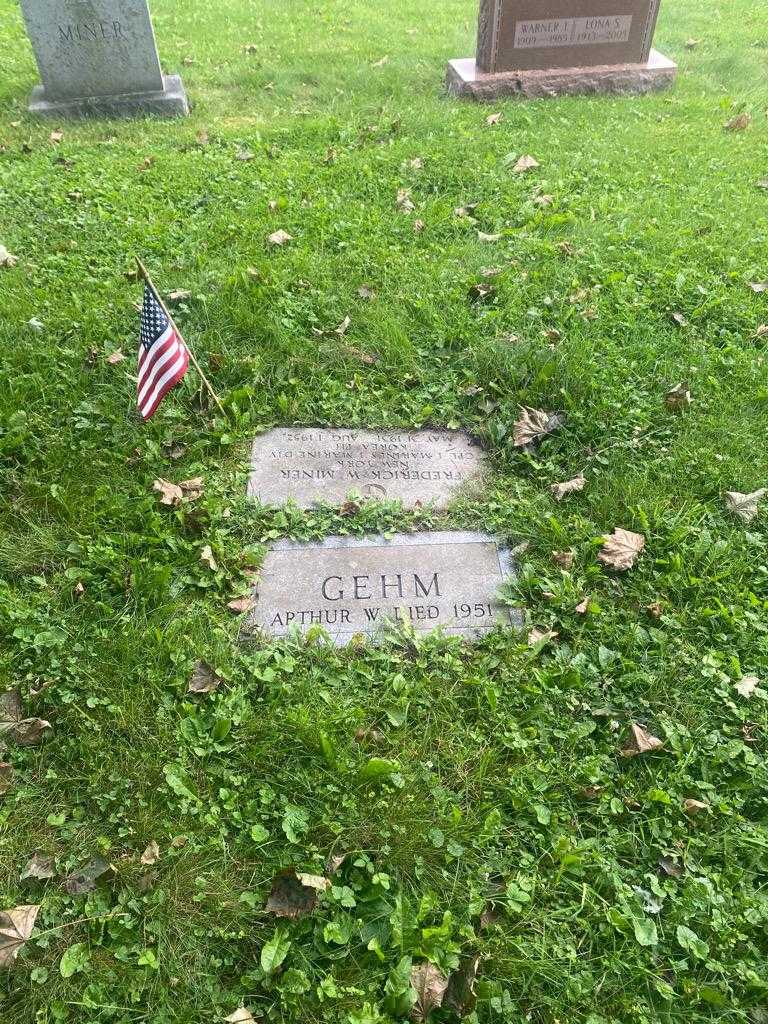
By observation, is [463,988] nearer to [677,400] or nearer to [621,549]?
[621,549]

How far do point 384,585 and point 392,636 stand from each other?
279 millimetres

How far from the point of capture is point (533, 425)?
388cm

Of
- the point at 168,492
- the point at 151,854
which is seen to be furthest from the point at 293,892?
the point at 168,492

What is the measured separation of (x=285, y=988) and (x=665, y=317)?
417cm

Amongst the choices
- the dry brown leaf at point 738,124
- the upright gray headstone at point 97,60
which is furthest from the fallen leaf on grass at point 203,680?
the dry brown leaf at point 738,124

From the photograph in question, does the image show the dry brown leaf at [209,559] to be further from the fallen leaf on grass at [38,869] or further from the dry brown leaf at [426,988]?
the dry brown leaf at [426,988]

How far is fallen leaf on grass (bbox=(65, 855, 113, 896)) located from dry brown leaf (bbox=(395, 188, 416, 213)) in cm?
491

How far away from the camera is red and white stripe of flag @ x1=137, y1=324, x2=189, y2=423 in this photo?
10.8ft

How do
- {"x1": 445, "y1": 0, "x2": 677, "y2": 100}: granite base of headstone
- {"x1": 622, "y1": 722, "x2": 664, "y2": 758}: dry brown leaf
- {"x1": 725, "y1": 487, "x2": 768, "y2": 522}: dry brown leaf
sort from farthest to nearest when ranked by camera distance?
{"x1": 445, "y1": 0, "x2": 677, "y2": 100}: granite base of headstone < {"x1": 725, "y1": 487, "x2": 768, "y2": 522}: dry brown leaf < {"x1": 622, "y1": 722, "x2": 664, "y2": 758}: dry brown leaf

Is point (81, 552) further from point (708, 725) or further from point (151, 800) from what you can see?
point (708, 725)

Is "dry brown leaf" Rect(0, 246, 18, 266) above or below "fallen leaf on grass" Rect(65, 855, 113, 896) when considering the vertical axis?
above

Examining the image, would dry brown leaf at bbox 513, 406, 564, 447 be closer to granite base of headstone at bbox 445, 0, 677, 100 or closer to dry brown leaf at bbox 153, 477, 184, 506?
dry brown leaf at bbox 153, 477, 184, 506

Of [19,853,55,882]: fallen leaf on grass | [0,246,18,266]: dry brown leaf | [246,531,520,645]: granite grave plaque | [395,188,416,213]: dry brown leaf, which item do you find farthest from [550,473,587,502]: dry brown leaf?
[0,246,18,266]: dry brown leaf

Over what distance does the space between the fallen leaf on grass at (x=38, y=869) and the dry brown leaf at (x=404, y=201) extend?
4936 millimetres
